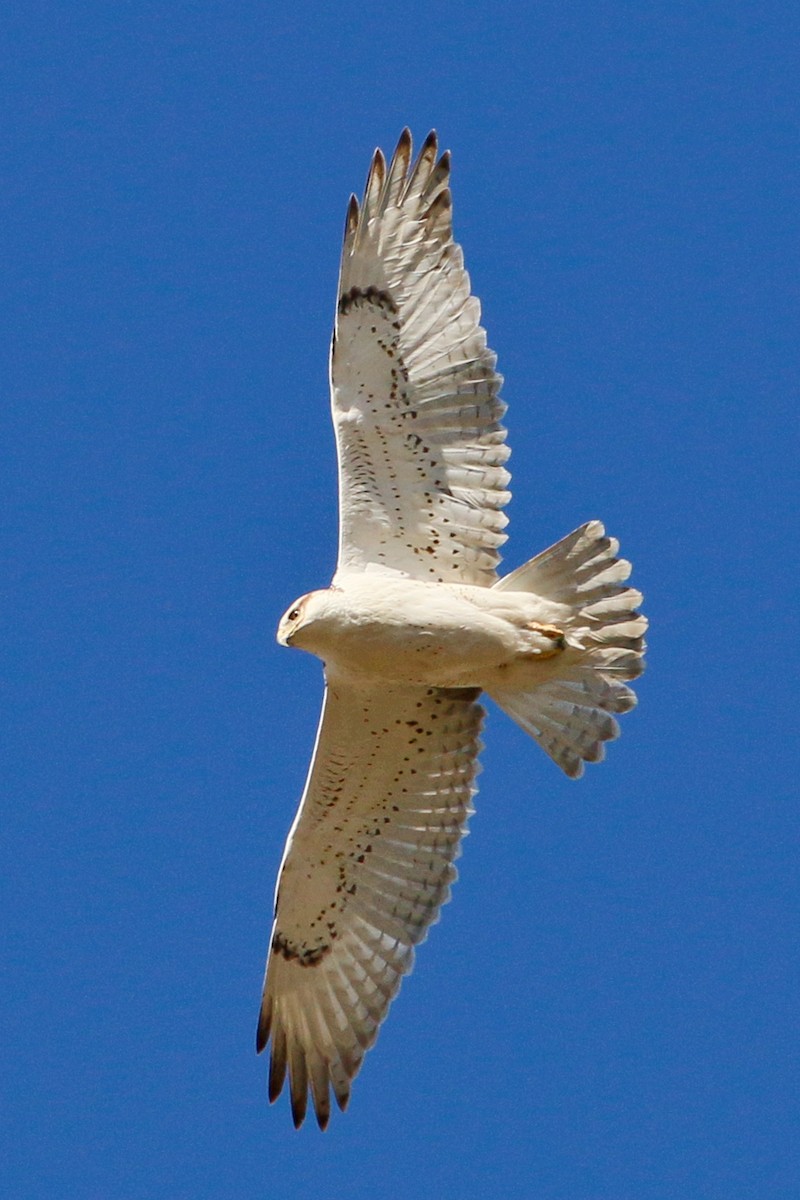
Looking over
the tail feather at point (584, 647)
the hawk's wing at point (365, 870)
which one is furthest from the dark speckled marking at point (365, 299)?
the hawk's wing at point (365, 870)

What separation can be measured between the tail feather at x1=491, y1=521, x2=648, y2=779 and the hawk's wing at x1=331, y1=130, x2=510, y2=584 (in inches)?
13.8

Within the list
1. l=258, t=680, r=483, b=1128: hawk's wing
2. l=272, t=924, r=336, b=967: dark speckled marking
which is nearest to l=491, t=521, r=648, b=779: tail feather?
l=258, t=680, r=483, b=1128: hawk's wing

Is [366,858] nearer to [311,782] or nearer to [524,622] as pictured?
[311,782]

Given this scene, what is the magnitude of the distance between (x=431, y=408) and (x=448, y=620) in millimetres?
1099

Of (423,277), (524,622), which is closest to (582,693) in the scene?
(524,622)

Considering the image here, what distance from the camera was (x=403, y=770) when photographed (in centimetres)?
1114

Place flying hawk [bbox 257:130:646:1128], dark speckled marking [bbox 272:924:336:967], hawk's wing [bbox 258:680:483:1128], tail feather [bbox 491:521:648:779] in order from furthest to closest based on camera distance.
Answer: dark speckled marking [bbox 272:924:336:967] < hawk's wing [bbox 258:680:483:1128] < tail feather [bbox 491:521:648:779] < flying hawk [bbox 257:130:646:1128]

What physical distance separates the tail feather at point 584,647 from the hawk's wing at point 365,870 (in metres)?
0.46

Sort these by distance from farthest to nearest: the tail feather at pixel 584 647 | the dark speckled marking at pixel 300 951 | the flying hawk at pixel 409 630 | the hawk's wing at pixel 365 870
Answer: the dark speckled marking at pixel 300 951
the hawk's wing at pixel 365 870
the tail feather at pixel 584 647
the flying hawk at pixel 409 630

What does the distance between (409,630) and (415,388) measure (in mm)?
1245

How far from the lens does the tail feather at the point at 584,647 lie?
10.7 m

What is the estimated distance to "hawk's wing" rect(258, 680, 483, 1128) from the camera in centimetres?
1110

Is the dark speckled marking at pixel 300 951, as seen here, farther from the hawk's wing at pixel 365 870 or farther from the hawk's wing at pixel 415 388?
the hawk's wing at pixel 415 388

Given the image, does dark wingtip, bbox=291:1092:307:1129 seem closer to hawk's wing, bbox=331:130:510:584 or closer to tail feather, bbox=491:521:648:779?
tail feather, bbox=491:521:648:779
